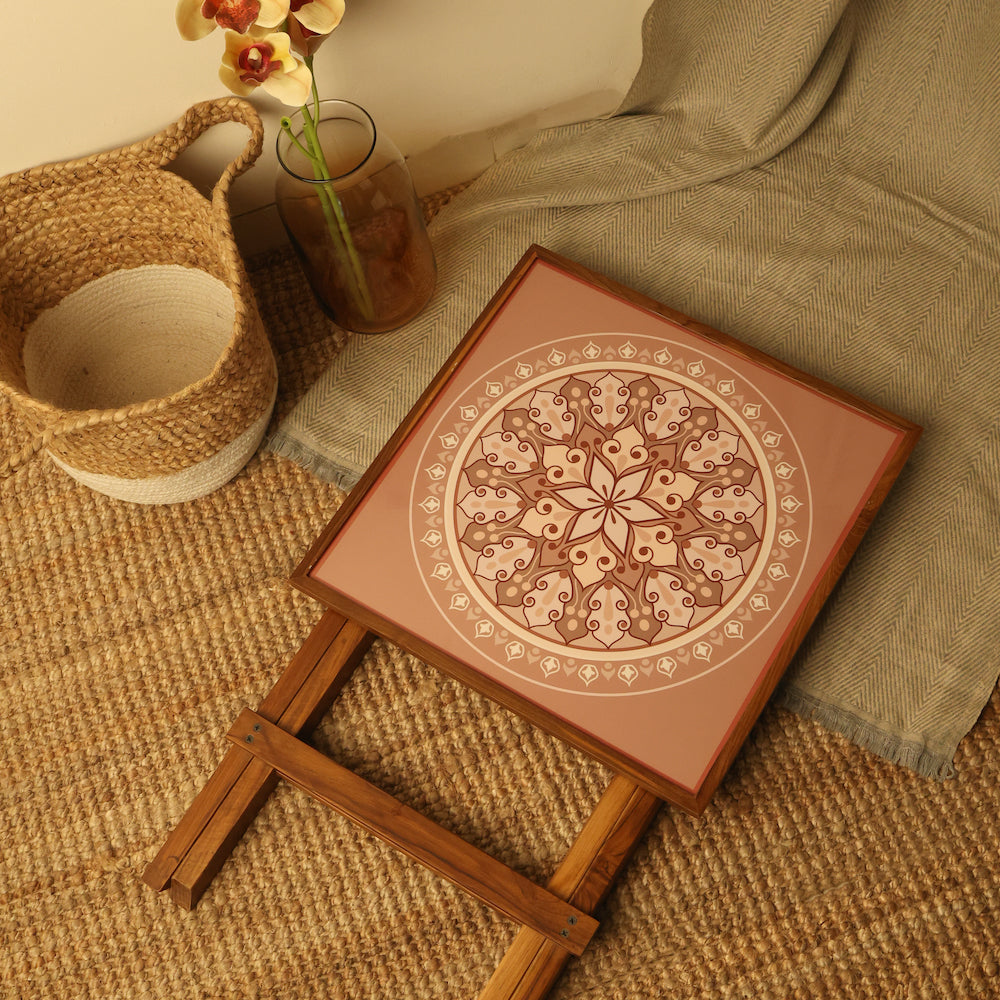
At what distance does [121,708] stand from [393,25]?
2.32ft

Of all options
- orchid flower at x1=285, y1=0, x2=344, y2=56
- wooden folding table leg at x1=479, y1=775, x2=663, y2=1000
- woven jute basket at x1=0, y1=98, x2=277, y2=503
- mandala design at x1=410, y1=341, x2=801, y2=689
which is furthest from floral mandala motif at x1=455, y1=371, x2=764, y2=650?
orchid flower at x1=285, y1=0, x2=344, y2=56

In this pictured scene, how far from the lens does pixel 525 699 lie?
839mm

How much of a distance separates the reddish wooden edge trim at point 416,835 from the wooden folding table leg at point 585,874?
0.05 ft

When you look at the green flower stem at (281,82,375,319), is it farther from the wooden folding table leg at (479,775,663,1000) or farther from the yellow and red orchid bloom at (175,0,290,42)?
the wooden folding table leg at (479,775,663,1000)

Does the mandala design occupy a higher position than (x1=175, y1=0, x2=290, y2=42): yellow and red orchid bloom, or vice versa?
(x1=175, y1=0, x2=290, y2=42): yellow and red orchid bloom

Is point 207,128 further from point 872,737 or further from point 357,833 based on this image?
point 872,737

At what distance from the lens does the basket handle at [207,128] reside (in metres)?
0.92

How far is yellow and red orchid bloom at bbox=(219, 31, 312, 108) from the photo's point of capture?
0.78 meters

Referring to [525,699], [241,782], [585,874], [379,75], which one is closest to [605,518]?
[525,699]

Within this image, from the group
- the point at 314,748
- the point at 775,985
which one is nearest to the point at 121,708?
the point at 314,748

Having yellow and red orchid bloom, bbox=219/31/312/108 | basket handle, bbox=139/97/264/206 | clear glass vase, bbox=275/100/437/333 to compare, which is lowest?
clear glass vase, bbox=275/100/437/333

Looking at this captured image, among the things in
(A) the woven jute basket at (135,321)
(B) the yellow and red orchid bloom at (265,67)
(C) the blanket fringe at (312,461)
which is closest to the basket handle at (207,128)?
(A) the woven jute basket at (135,321)

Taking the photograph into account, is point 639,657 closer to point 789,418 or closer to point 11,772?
→ point 789,418

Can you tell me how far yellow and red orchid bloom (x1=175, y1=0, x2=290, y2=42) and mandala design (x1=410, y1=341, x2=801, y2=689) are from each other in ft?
1.14
